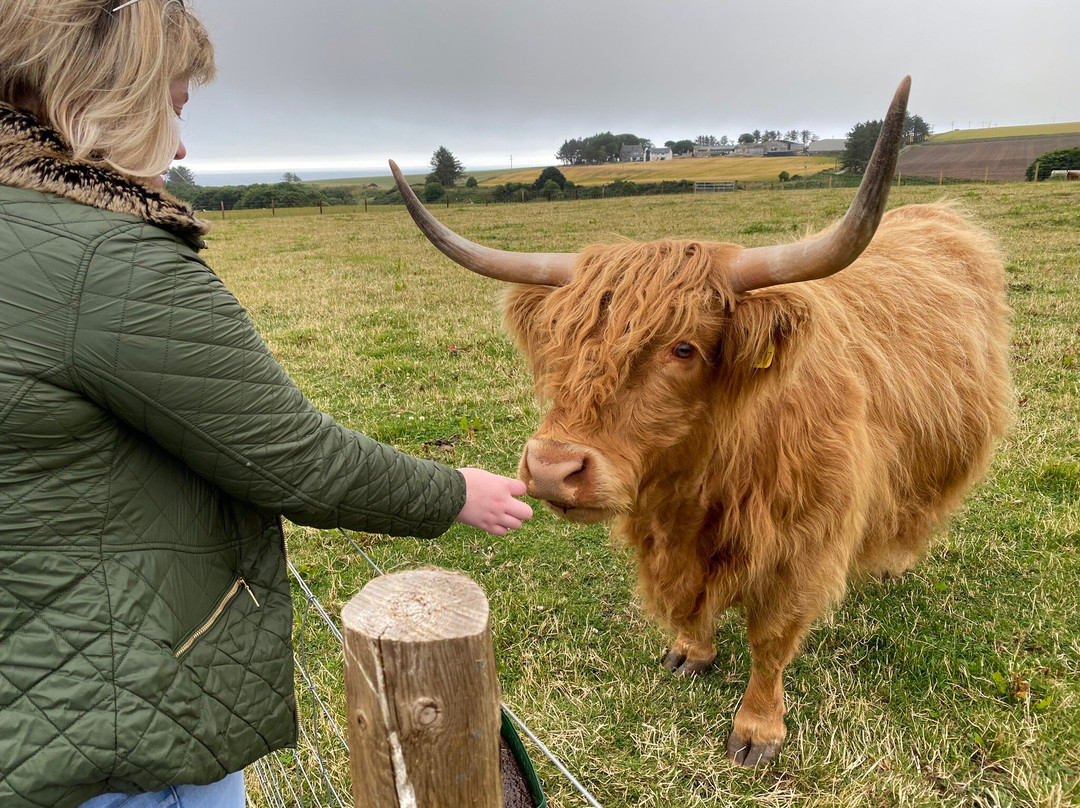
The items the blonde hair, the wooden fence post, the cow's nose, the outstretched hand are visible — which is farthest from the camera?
the cow's nose

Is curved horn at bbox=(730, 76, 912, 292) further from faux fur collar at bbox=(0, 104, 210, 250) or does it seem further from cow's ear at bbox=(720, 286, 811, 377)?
faux fur collar at bbox=(0, 104, 210, 250)

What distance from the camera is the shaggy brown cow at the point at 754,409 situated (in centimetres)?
222

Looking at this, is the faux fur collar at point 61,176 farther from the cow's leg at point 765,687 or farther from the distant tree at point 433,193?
the distant tree at point 433,193

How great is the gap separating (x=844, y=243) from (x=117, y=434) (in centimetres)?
180

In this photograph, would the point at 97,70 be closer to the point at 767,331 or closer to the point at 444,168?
the point at 767,331

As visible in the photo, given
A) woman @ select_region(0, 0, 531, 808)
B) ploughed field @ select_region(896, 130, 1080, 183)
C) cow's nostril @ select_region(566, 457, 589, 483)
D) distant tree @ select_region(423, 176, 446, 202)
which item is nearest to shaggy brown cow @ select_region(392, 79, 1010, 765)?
cow's nostril @ select_region(566, 457, 589, 483)

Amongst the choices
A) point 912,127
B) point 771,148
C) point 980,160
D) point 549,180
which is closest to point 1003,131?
point 771,148

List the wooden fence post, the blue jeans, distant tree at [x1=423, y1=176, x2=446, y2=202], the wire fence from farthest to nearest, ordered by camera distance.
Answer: distant tree at [x1=423, y1=176, x2=446, y2=202]
the wire fence
the blue jeans
the wooden fence post

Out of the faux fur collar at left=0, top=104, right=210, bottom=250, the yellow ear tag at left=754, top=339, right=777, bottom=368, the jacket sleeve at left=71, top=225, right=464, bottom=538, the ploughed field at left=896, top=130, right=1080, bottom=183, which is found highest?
the ploughed field at left=896, top=130, right=1080, bottom=183

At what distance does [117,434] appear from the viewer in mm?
1292

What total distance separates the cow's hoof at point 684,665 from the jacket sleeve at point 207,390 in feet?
7.81

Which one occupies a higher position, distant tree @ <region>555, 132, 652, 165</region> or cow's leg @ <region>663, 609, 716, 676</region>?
distant tree @ <region>555, 132, 652, 165</region>

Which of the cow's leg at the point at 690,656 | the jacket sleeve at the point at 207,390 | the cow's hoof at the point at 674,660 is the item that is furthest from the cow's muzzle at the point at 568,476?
the cow's hoof at the point at 674,660

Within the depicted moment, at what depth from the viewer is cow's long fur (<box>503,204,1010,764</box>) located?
225 cm
